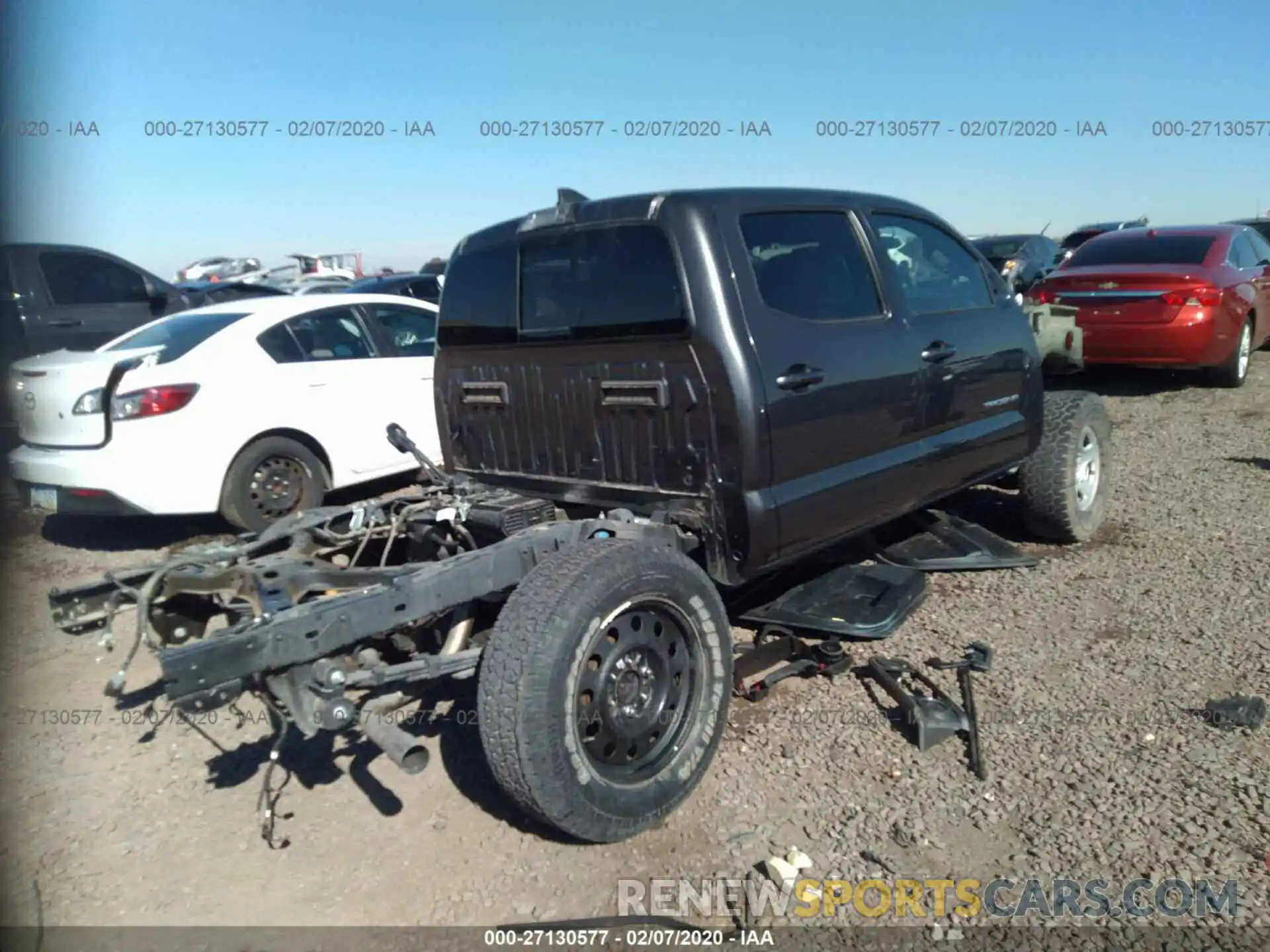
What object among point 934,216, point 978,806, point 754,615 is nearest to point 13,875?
point 754,615

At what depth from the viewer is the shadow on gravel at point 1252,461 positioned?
6.88 m

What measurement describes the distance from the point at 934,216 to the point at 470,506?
109 inches

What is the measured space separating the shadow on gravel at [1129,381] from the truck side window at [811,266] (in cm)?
678

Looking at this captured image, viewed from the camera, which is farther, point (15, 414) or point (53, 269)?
point (53, 269)

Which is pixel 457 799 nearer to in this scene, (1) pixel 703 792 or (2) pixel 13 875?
(1) pixel 703 792

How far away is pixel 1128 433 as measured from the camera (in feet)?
27.3

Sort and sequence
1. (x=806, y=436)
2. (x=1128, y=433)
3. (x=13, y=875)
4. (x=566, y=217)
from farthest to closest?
(x=1128, y=433) → (x=566, y=217) → (x=806, y=436) → (x=13, y=875)

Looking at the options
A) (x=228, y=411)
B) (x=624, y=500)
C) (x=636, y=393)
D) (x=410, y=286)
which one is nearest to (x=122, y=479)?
(x=228, y=411)

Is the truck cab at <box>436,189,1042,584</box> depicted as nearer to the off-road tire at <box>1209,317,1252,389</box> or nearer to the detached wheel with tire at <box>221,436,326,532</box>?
the detached wheel with tire at <box>221,436,326,532</box>

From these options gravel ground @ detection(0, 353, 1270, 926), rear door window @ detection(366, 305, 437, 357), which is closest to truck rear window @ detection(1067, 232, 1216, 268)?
gravel ground @ detection(0, 353, 1270, 926)

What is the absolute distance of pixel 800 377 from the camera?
3.62 metres

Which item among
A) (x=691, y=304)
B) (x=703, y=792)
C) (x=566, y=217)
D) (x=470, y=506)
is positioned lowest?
(x=703, y=792)

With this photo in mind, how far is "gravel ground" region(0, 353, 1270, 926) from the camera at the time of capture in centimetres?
285

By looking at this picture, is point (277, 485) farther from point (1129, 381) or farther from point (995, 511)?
point (1129, 381)
